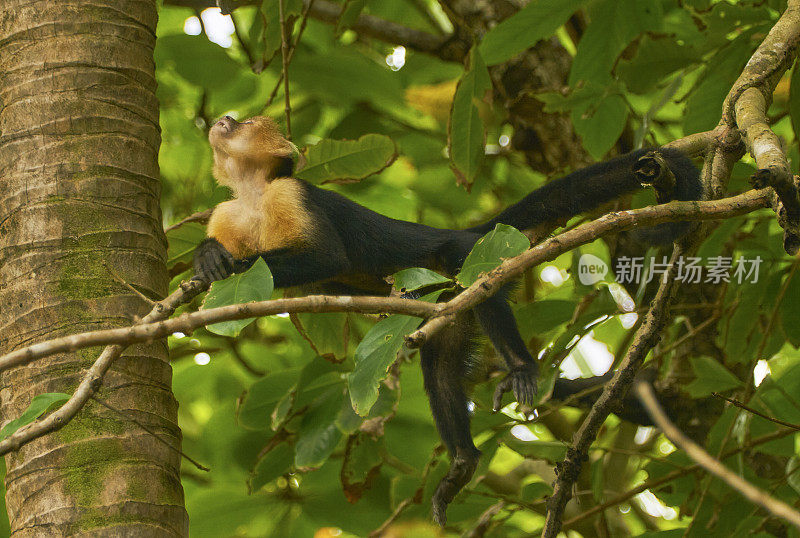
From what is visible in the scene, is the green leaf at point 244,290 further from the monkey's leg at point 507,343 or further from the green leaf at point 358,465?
the green leaf at point 358,465

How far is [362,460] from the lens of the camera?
3.34 metres

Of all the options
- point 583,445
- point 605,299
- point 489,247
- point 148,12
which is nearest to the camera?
point 489,247

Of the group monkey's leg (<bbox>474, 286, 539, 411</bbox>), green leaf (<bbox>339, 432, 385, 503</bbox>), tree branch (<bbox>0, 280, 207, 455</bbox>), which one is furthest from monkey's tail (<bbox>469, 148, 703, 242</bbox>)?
tree branch (<bbox>0, 280, 207, 455</bbox>)

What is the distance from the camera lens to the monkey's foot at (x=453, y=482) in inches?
116

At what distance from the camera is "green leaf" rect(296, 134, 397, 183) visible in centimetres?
298

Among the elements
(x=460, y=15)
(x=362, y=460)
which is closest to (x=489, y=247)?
(x=362, y=460)

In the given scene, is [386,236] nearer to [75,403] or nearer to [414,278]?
[414,278]

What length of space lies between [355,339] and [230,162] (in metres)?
1.18

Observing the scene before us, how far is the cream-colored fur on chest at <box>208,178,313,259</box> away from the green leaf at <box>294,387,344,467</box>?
0.63 metres

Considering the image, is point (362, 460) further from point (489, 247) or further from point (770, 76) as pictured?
point (770, 76)

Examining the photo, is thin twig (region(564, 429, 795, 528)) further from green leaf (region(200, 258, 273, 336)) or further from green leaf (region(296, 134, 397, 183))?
green leaf (region(200, 258, 273, 336))

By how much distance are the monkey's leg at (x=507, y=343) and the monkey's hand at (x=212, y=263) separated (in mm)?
917

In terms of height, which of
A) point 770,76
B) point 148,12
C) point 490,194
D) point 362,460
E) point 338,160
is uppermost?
point 490,194

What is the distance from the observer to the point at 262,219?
3115 mm
